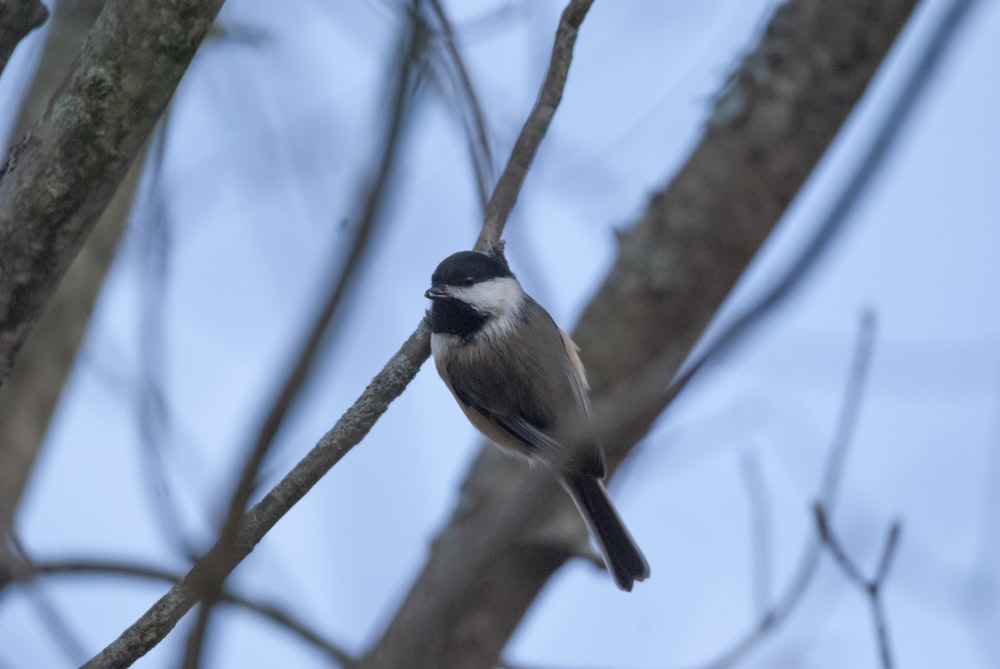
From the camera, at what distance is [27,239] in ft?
6.68

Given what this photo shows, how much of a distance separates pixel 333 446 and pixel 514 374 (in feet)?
5.61

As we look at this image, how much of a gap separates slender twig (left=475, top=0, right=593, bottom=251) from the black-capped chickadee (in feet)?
2.65

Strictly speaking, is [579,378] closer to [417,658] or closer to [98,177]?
[98,177]

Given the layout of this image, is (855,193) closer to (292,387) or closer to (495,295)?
(292,387)

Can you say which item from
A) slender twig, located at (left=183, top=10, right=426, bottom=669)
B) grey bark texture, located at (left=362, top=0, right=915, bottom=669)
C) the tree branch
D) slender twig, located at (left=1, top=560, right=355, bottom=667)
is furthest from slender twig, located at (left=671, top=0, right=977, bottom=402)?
grey bark texture, located at (left=362, top=0, right=915, bottom=669)

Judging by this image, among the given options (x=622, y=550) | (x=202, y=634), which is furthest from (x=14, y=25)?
(x=622, y=550)

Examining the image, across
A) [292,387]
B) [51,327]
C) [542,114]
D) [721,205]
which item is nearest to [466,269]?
[542,114]

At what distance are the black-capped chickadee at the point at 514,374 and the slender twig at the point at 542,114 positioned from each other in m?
0.81

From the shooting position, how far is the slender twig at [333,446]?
163 cm

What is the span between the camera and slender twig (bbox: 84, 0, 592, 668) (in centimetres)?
163

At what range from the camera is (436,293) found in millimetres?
3385

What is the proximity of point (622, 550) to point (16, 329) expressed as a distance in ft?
6.93

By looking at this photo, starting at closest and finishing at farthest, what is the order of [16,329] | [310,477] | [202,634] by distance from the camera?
[202,634] → [310,477] → [16,329]

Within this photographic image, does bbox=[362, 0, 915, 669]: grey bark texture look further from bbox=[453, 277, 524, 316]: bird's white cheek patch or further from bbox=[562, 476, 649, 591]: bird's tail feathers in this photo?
bbox=[453, 277, 524, 316]: bird's white cheek patch
